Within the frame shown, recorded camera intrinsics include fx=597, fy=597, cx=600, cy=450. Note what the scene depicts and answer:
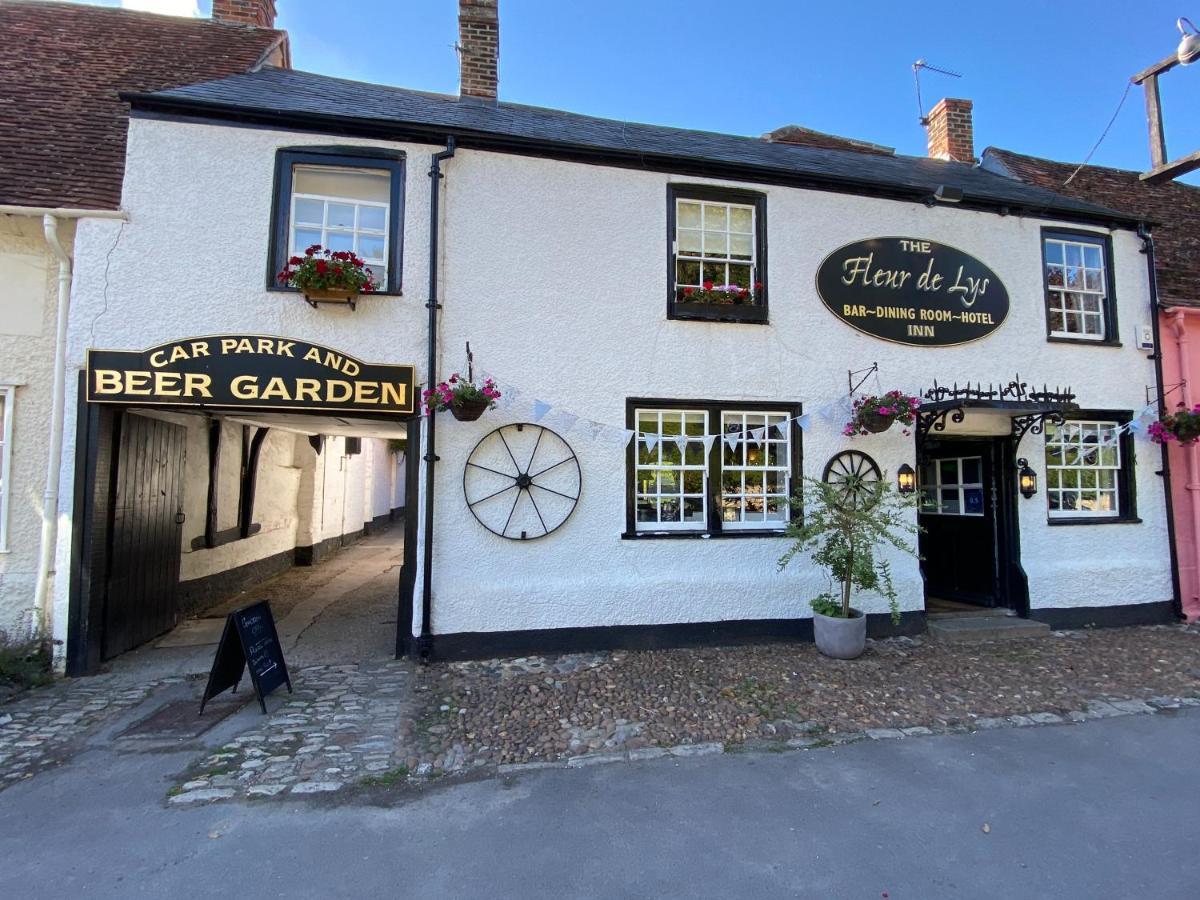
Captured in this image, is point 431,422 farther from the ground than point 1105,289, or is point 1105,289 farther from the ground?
point 1105,289

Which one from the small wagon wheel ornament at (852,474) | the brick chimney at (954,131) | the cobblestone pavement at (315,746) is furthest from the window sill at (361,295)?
the brick chimney at (954,131)

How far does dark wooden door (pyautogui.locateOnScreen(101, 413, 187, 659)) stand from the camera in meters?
5.98

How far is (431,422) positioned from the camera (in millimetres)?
6090

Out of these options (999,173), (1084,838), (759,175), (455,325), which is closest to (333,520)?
(455,325)

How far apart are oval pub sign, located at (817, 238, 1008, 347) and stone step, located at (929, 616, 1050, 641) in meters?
3.41

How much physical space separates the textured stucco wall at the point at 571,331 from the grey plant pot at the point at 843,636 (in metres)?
0.61

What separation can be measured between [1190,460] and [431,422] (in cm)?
985

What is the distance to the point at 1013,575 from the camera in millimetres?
7570

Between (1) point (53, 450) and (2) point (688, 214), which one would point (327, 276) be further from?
(2) point (688, 214)

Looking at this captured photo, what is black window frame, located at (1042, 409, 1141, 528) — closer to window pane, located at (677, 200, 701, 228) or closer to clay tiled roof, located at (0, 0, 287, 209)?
window pane, located at (677, 200, 701, 228)

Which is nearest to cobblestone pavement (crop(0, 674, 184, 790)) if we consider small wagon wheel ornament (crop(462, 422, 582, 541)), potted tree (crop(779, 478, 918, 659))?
small wagon wheel ornament (crop(462, 422, 582, 541))

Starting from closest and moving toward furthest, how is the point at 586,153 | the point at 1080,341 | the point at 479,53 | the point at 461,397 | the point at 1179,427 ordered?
the point at 461,397, the point at 586,153, the point at 1179,427, the point at 1080,341, the point at 479,53

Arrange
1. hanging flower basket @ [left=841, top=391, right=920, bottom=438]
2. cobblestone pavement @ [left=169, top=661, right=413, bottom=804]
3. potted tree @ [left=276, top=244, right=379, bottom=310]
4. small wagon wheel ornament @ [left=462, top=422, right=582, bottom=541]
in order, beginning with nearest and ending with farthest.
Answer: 1. cobblestone pavement @ [left=169, top=661, right=413, bottom=804]
2. potted tree @ [left=276, top=244, right=379, bottom=310]
3. small wagon wheel ornament @ [left=462, top=422, right=582, bottom=541]
4. hanging flower basket @ [left=841, top=391, right=920, bottom=438]

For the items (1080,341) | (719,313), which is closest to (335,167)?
(719,313)
